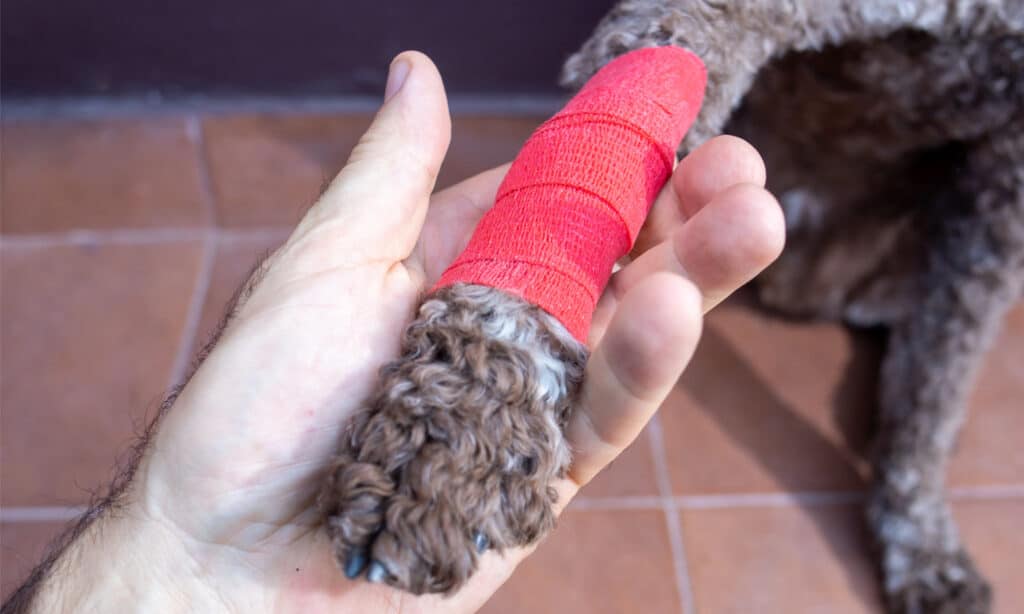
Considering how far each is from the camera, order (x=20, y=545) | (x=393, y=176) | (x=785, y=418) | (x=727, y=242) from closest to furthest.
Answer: (x=727, y=242)
(x=393, y=176)
(x=20, y=545)
(x=785, y=418)

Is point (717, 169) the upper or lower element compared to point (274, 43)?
upper

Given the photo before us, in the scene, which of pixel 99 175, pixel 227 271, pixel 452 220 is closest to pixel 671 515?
pixel 452 220

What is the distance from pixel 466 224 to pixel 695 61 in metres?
0.28

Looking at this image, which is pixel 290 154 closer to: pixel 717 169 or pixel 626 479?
pixel 626 479

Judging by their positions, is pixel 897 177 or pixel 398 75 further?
pixel 897 177

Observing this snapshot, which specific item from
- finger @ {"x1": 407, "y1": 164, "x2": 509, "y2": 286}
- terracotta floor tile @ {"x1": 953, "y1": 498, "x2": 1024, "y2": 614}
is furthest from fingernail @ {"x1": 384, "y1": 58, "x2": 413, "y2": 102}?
terracotta floor tile @ {"x1": 953, "y1": 498, "x2": 1024, "y2": 614}

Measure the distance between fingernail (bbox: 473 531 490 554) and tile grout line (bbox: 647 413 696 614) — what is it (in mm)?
728

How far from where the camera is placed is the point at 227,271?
151 centimetres

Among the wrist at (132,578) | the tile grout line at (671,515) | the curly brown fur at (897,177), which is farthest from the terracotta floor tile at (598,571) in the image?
the wrist at (132,578)

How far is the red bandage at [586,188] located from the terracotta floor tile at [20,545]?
34.8 inches

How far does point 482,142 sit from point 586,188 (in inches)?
42.3

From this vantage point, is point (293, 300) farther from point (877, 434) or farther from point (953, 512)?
point (953, 512)

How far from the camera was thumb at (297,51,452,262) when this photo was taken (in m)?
0.74

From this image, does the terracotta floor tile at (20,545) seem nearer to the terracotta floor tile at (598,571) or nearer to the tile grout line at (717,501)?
the tile grout line at (717,501)
